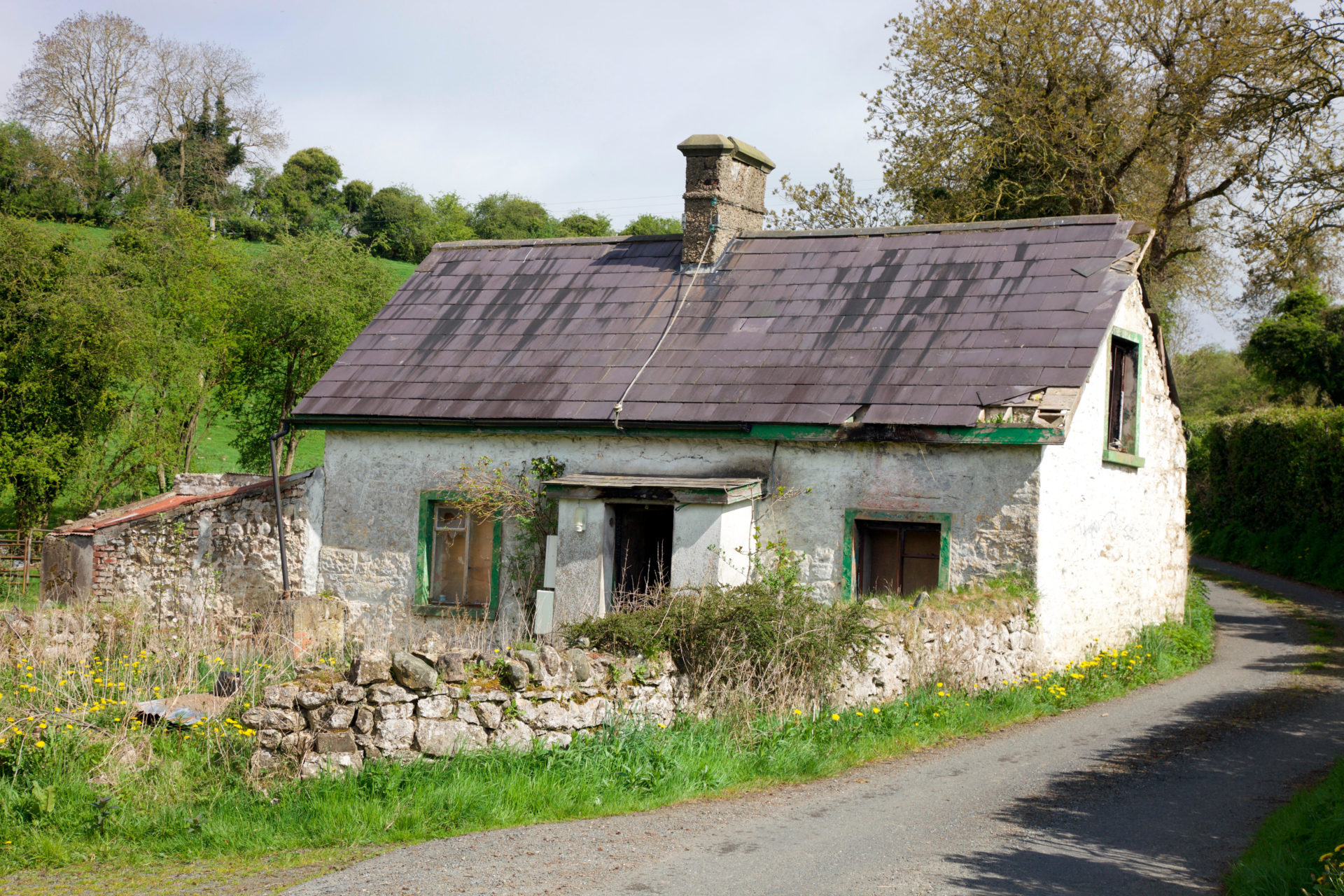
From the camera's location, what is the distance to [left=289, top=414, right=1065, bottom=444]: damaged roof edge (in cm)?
1190

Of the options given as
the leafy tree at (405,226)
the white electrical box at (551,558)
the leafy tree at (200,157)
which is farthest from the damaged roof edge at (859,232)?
the leafy tree at (405,226)

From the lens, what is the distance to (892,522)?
1260 centimetres

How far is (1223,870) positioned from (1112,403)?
8.99m

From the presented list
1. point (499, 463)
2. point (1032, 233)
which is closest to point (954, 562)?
point (1032, 233)

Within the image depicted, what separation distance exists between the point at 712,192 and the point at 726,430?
4.59m

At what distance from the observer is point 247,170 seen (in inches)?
2003

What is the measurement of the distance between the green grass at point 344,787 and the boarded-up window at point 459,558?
19.1ft

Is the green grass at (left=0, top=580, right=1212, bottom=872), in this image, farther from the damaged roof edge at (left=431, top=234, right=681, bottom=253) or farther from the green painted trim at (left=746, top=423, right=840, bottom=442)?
the damaged roof edge at (left=431, top=234, right=681, bottom=253)

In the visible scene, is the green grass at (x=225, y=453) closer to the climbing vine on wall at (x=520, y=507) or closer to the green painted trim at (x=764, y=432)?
the green painted trim at (x=764, y=432)

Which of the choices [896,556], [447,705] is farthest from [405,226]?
[447,705]

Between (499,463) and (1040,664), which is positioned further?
(499,463)

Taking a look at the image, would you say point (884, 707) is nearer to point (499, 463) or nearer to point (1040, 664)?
point (1040, 664)

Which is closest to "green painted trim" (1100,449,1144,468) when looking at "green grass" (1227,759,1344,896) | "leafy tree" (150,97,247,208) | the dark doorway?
the dark doorway

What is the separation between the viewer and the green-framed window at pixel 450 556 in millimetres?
14438
